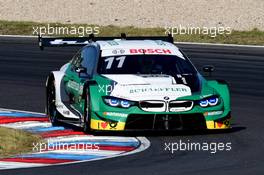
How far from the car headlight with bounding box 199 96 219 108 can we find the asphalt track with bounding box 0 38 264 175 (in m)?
0.44

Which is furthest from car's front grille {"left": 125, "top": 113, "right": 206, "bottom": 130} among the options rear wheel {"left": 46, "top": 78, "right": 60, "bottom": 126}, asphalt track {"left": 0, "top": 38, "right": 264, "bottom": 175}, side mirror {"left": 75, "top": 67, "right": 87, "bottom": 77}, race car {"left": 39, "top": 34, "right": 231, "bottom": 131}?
rear wheel {"left": 46, "top": 78, "right": 60, "bottom": 126}

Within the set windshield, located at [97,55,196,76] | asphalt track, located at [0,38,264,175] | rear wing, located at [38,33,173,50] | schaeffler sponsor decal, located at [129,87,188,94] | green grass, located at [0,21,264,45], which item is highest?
rear wing, located at [38,33,173,50]

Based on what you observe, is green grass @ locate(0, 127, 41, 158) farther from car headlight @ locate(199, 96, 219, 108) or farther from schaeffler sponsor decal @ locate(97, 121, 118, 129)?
car headlight @ locate(199, 96, 219, 108)

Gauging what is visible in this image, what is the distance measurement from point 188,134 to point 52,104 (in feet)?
9.32

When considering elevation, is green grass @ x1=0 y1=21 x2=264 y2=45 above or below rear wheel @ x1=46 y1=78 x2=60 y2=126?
below

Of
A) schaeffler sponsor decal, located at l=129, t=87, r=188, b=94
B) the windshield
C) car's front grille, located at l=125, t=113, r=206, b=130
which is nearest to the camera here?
car's front grille, located at l=125, t=113, r=206, b=130

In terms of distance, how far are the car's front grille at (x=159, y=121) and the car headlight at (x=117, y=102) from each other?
0.17 m

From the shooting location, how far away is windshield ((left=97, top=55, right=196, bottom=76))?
15.7m

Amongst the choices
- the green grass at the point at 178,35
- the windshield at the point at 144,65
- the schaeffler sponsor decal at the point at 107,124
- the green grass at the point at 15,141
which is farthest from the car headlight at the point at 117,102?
the green grass at the point at 178,35

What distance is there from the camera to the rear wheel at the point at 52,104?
644 inches

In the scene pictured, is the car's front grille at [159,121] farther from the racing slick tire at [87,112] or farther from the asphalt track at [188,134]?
the racing slick tire at [87,112]

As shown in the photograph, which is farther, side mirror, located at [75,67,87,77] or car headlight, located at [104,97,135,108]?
side mirror, located at [75,67,87,77]

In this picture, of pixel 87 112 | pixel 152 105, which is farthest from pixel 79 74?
pixel 152 105

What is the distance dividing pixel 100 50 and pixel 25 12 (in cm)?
3130
